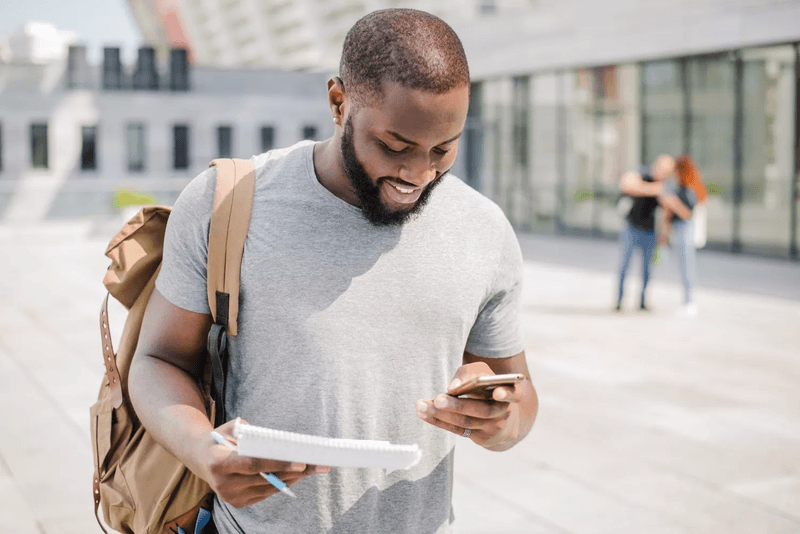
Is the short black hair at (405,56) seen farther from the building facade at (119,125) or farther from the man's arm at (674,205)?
the building facade at (119,125)

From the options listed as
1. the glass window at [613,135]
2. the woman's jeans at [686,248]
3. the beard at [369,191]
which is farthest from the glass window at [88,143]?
the beard at [369,191]

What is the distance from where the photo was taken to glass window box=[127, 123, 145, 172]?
112ft

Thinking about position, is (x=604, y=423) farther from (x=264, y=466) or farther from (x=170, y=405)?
(x=264, y=466)

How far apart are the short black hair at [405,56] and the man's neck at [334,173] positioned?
0.16 meters

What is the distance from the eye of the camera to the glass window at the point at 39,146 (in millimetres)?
32500

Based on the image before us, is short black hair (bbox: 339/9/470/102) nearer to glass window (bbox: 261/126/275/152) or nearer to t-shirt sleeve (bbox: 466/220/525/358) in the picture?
t-shirt sleeve (bbox: 466/220/525/358)

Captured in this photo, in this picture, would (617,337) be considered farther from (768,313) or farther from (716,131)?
(716,131)

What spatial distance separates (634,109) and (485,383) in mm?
20151

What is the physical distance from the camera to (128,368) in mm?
1915

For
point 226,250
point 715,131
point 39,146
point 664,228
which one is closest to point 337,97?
point 226,250

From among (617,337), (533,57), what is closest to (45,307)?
(617,337)

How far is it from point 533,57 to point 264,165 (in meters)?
21.9

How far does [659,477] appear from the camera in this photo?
17.3 ft

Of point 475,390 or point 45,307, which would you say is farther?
point 45,307
